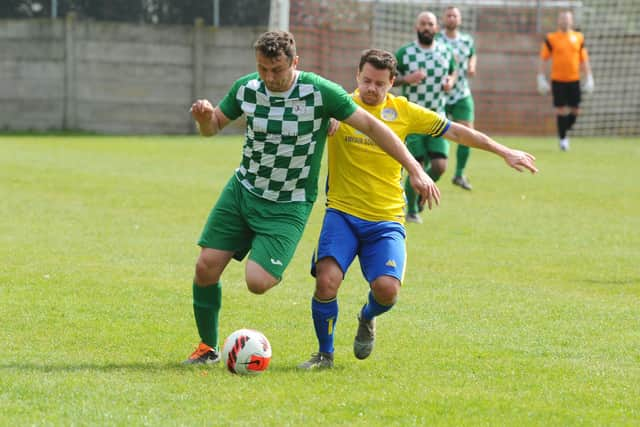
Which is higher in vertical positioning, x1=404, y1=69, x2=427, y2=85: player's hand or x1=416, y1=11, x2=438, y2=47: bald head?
x1=416, y1=11, x2=438, y2=47: bald head

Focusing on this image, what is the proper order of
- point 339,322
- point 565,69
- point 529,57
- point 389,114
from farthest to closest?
point 529,57
point 565,69
point 339,322
point 389,114

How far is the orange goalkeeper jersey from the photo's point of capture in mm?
21250

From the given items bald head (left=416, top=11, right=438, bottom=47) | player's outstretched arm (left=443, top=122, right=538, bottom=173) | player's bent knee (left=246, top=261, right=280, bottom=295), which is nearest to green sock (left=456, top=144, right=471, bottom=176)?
bald head (left=416, top=11, right=438, bottom=47)

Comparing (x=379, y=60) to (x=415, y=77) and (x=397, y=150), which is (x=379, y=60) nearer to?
(x=397, y=150)

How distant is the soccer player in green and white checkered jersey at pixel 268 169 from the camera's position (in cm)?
594

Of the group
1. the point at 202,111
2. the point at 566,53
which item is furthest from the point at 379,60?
the point at 566,53

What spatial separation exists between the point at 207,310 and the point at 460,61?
9.10 metres

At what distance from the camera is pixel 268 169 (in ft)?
20.1

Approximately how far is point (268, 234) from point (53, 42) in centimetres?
2043

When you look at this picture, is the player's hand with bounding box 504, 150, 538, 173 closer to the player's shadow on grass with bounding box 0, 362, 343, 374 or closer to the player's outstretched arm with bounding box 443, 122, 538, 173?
the player's outstretched arm with bounding box 443, 122, 538, 173

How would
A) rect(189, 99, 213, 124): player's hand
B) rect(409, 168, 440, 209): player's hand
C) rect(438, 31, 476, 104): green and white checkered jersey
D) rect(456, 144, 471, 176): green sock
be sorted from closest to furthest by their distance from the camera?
rect(409, 168, 440, 209): player's hand < rect(189, 99, 213, 124): player's hand < rect(438, 31, 476, 104): green and white checkered jersey < rect(456, 144, 471, 176): green sock

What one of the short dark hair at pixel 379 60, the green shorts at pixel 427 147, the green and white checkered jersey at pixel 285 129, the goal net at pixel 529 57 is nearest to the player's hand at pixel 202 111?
the green and white checkered jersey at pixel 285 129

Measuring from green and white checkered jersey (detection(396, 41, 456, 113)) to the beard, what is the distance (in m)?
0.06

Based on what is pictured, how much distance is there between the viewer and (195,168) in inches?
695
